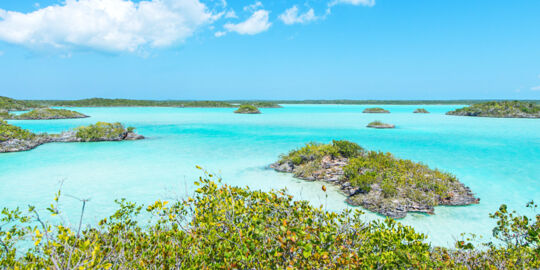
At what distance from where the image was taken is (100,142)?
88.7 feet

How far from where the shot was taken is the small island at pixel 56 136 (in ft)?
71.8

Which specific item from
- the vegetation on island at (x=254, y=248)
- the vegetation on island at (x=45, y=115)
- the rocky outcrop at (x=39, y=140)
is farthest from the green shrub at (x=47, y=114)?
the vegetation on island at (x=254, y=248)

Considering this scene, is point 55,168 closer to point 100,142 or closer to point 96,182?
point 96,182

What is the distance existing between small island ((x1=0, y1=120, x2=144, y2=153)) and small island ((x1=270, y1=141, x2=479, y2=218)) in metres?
20.4

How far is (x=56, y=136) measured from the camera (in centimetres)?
2709

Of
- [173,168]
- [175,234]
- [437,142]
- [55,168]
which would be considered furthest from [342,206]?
[437,142]

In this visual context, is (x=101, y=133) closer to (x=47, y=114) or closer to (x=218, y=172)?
(x=218, y=172)

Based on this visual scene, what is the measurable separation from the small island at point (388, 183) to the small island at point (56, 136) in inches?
805

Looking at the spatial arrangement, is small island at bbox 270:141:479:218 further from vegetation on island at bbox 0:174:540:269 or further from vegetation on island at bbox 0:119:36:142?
vegetation on island at bbox 0:119:36:142

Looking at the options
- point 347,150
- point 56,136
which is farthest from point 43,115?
point 347,150

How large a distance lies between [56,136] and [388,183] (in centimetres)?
3041

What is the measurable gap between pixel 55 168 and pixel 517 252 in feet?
69.2

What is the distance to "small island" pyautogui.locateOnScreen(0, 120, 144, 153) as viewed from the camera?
2188cm

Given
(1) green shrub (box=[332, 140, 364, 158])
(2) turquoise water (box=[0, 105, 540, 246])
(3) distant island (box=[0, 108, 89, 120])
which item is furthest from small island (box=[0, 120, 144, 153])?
(3) distant island (box=[0, 108, 89, 120])
